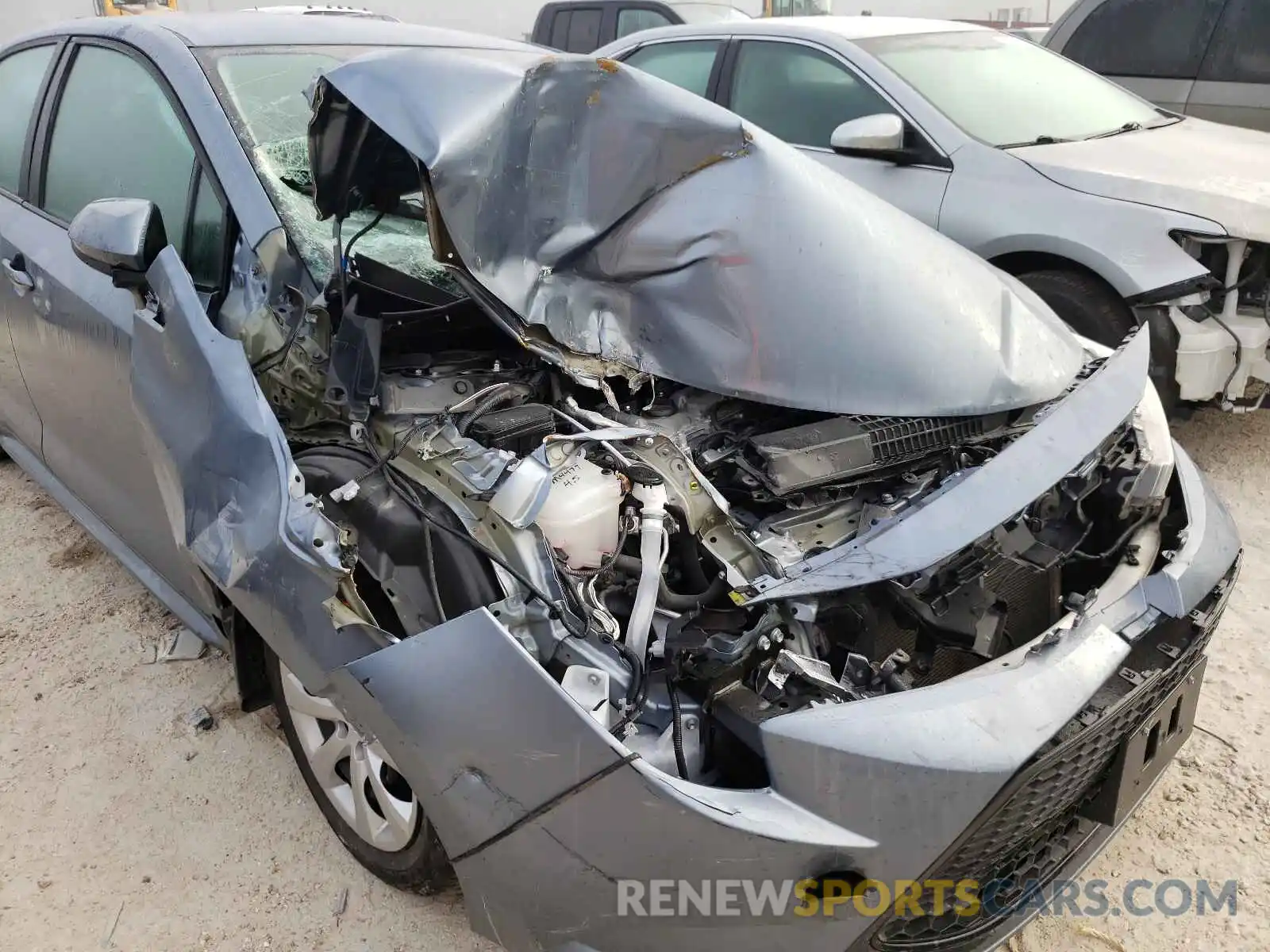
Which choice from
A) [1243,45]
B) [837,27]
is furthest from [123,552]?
[1243,45]

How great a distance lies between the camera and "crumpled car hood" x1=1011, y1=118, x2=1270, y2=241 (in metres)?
→ 3.51

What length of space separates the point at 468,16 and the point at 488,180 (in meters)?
16.7

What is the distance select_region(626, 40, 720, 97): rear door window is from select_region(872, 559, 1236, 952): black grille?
12.4 ft

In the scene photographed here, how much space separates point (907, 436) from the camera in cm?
208

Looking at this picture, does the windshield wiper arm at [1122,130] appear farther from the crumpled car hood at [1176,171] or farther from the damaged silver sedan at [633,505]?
the damaged silver sedan at [633,505]

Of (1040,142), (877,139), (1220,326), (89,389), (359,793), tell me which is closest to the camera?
(359,793)

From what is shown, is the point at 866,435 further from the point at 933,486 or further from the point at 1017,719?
the point at 1017,719

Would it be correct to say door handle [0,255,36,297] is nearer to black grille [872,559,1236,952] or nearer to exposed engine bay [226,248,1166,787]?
exposed engine bay [226,248,1166,787]

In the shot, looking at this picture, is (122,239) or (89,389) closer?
(122,239)

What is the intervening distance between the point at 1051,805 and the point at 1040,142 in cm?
334

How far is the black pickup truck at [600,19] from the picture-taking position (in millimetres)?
8516

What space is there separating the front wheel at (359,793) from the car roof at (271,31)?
5.70ft

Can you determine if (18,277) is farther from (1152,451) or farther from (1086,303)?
(1086,303)

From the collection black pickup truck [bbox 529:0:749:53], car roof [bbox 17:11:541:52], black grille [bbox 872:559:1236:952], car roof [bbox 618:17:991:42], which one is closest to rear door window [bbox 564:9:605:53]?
black pickup truck [bbox 529:0:749:53]
